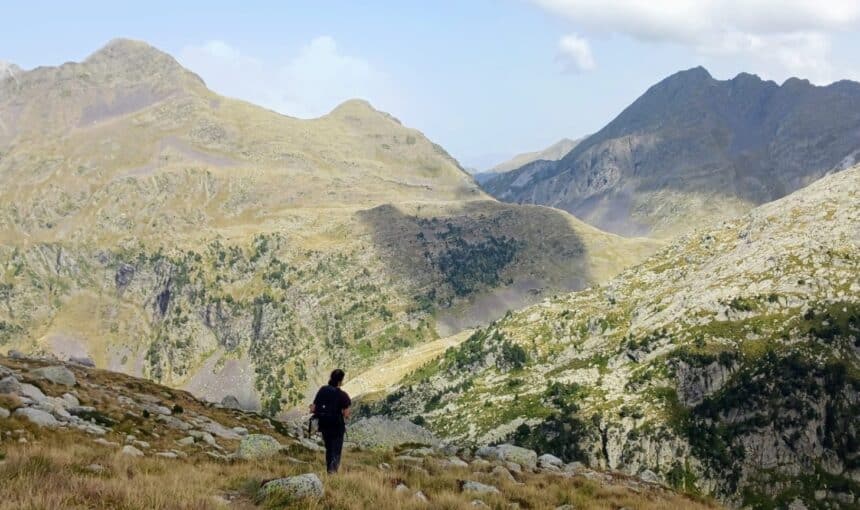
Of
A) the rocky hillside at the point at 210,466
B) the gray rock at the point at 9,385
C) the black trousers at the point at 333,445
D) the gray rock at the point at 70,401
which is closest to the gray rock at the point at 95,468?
the rocky hillside at the point at 210,466

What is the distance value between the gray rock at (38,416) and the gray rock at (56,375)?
1108 cm

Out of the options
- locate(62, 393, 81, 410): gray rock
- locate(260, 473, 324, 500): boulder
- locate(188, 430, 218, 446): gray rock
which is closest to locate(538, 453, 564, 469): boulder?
locate(188, 430, 218, 446): gray rock

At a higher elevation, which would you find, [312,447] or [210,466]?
[210,466]

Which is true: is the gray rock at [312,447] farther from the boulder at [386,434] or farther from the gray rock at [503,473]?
the gray rock at [503,473]

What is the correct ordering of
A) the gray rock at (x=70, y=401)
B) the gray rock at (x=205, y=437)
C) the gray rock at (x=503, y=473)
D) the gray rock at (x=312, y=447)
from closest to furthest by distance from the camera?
1. the gray rock at (x=503, y=473)
2. the gray rock at (x=312, y=447)
3. the gray rock at (x=205, y=437)
4. the gray rock at (x=70, y=401)

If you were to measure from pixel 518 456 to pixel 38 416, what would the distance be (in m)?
23.4

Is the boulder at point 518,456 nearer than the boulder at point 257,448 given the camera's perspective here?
No

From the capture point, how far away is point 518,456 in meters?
33.1

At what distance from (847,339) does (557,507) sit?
731 ft

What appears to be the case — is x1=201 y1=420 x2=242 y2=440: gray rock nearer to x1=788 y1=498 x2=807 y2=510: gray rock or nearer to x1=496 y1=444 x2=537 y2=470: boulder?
x1=496 y1=444 x2=537 y2=470: boulder

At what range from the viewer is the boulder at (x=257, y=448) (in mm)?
24906

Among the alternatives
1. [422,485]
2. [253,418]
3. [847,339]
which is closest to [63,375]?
[253,418]

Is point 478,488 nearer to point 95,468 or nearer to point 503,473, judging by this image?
point 503,473

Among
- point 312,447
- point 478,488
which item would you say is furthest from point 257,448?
point 478,488
